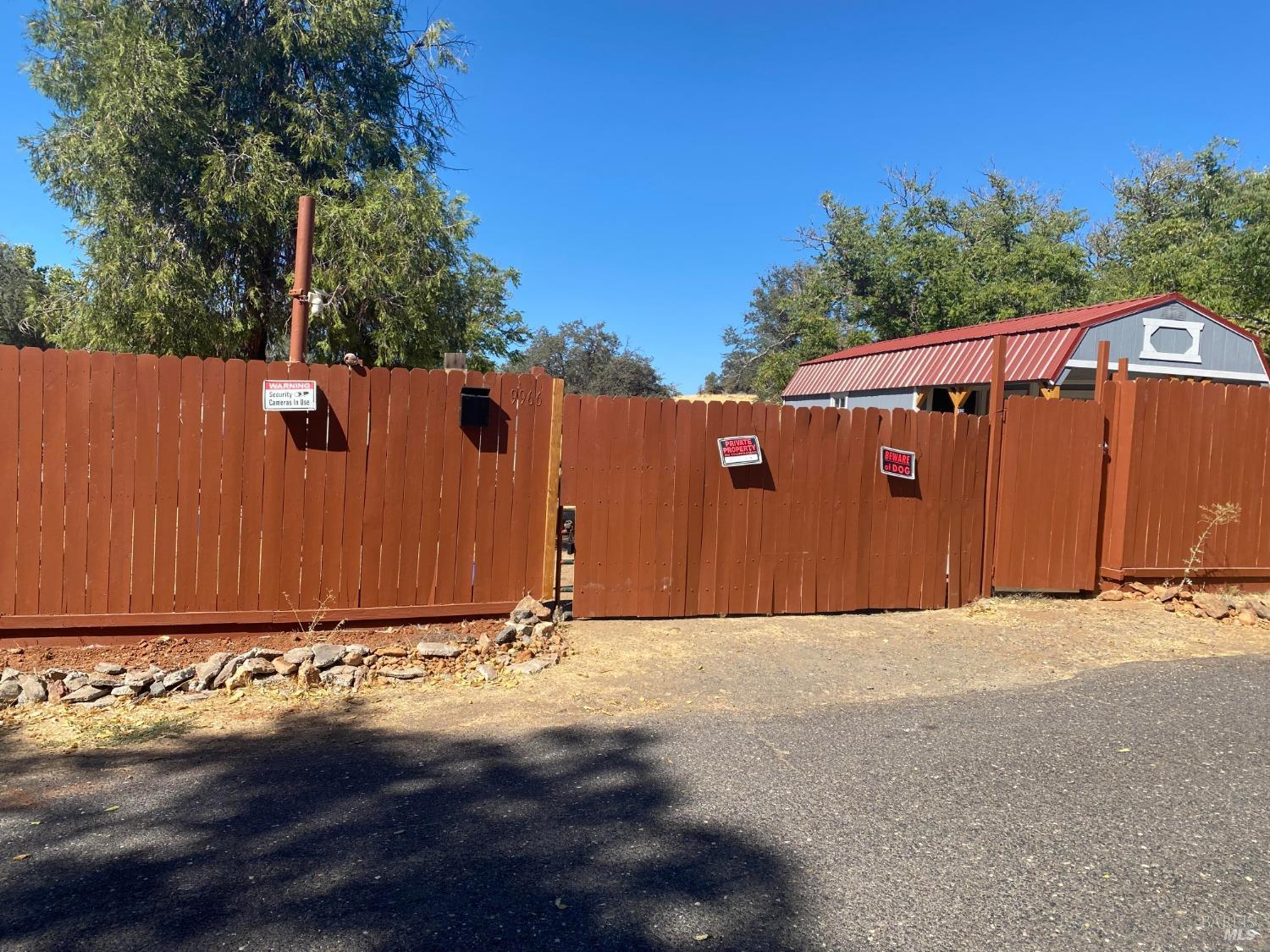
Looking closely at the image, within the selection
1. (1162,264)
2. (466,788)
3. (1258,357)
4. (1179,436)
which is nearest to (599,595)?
(466,788)

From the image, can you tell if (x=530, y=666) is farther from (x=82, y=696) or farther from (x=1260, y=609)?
(x=1260, y=609)

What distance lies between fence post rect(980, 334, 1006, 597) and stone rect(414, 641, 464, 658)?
5120 mm

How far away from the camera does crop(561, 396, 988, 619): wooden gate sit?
6949 mm

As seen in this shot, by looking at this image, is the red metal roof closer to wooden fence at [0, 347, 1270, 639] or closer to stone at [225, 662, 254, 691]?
wooden fence at [0, 347, 1270, 639]

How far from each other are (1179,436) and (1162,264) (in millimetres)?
18044

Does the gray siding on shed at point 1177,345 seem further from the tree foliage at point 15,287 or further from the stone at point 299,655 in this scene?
the tree foliage at point 15,287

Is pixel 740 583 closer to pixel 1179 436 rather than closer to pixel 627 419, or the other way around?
pixel 627 419

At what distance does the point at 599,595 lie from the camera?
699cm

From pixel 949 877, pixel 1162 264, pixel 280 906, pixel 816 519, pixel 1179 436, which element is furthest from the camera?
pixel 1162 264

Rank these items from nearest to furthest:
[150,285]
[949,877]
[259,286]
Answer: [949,877], [150,285], [259,286]

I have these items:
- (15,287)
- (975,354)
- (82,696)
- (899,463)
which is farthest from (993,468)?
(15,287)

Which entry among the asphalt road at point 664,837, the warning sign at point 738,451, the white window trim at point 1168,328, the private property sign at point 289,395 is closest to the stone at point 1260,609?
the asphalt road at point 664,837

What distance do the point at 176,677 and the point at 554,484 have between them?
293cm

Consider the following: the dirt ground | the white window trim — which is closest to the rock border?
the dirt ground
